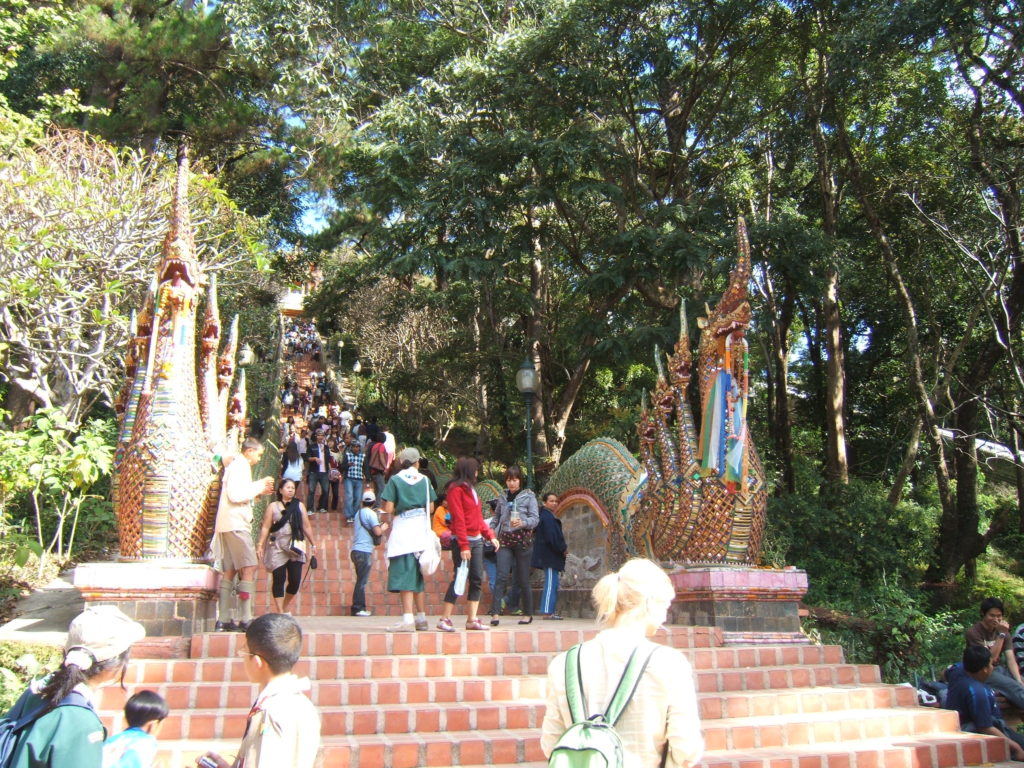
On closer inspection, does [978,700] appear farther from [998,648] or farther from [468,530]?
[468,530]

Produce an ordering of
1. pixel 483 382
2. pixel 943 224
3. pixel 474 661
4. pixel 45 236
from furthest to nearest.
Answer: pixel 483 382 < pixel 943 224 < pixel 45 236 < pixel 474 661

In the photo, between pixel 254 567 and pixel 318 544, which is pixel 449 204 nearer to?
pixel 318 544

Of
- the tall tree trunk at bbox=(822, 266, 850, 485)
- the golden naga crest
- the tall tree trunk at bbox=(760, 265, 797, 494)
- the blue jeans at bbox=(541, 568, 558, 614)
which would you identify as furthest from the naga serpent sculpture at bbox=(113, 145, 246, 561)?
the tall tree trunk at bbox=(822, 266, 850, 485)

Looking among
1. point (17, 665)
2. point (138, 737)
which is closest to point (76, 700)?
point (138, 737)

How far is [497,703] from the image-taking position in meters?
6.22

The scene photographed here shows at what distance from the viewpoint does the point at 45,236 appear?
11672 mm

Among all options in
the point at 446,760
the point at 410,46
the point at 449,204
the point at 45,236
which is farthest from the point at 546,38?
the point at 446,760

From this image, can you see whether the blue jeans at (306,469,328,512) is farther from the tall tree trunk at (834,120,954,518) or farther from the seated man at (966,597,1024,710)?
the seated man at (966,597,1024,710)

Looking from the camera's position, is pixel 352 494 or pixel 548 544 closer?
pixel 548 544

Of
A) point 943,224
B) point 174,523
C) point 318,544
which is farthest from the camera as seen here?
point 943,224

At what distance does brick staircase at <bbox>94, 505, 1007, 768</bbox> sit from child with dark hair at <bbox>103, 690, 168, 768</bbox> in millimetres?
1804

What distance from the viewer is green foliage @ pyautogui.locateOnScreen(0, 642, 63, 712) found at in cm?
646

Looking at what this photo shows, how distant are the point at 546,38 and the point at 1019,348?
32.1 feet

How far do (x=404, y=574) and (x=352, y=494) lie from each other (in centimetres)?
698
